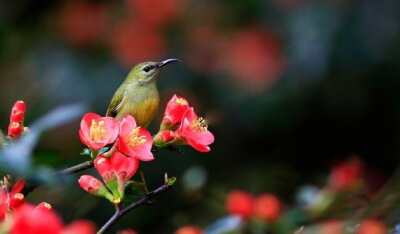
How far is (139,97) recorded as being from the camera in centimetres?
221

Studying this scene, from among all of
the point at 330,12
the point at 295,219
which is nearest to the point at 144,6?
the point at 330,12

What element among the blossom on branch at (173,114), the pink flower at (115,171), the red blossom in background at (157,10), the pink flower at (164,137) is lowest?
the pink flower at (115,171)

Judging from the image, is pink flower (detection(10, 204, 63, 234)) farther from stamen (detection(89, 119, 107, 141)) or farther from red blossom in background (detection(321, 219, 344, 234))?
red blossom in background (detection(321, 219, 344, 234))

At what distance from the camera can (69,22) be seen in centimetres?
396

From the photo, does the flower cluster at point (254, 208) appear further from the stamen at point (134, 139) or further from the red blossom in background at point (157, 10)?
the red blossom in background at point (157, 10)

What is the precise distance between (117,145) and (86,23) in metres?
2.66

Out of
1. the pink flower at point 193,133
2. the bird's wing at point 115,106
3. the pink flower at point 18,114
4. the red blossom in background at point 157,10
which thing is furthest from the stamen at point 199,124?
the red blossom in background at point 157,10

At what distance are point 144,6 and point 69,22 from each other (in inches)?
15.1

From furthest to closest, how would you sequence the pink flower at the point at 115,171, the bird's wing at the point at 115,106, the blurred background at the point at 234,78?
the blurred background at the point at 234,78, the bird's wing at the point at 115,106, the pink flower at the point at 115,171

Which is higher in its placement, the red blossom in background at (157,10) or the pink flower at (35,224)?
the red blossom in background at (157,10)

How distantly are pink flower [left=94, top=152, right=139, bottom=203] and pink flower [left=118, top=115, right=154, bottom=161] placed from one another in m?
0.02

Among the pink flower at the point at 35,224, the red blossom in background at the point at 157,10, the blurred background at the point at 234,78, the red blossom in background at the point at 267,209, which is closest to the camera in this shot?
the pink flower at the point at 35,224

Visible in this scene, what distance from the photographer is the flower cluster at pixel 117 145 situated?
1.27 meters

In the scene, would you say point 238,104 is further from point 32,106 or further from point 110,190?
point 110,190
